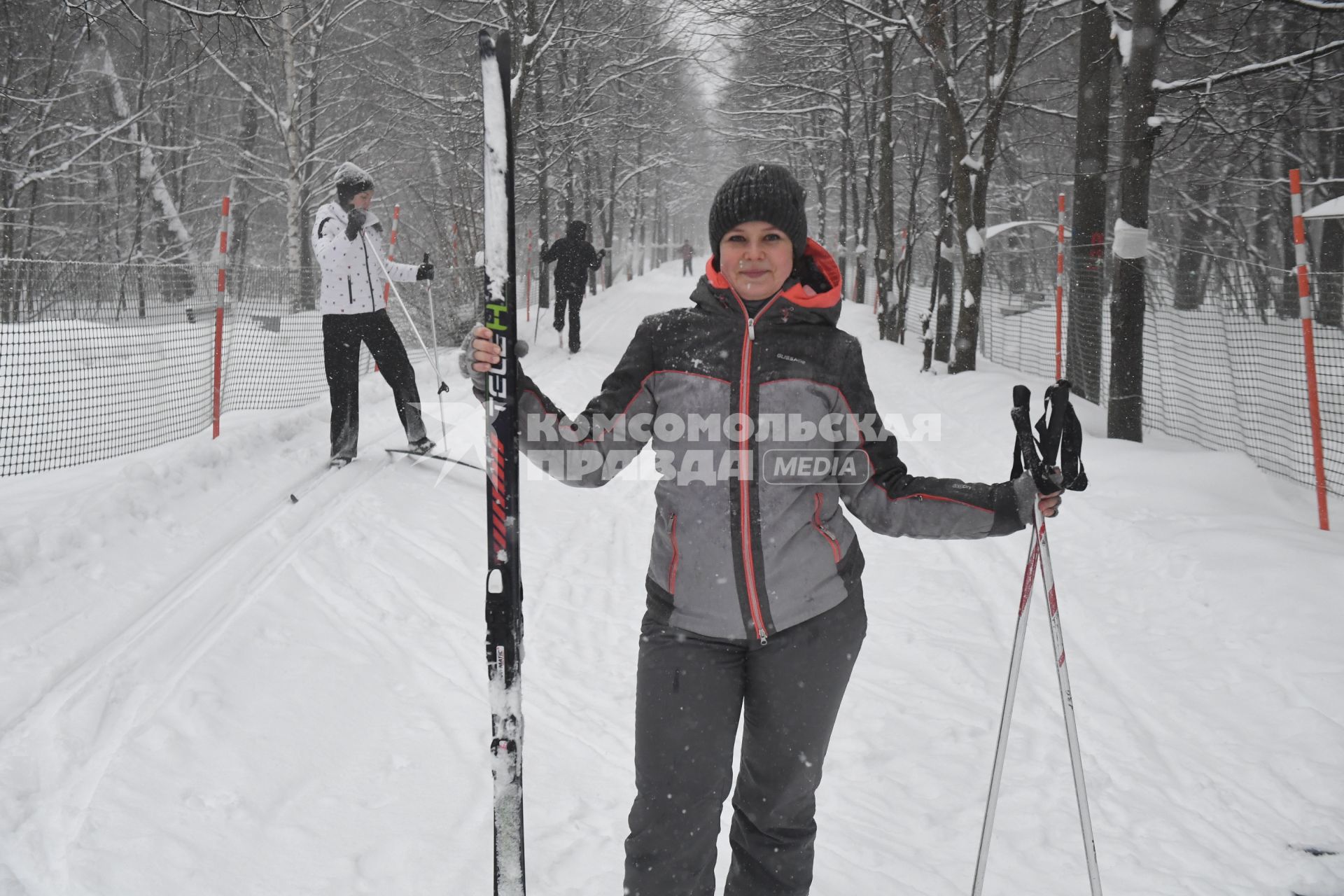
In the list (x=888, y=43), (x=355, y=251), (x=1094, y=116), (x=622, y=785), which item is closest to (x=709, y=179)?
(x=888, y=43)

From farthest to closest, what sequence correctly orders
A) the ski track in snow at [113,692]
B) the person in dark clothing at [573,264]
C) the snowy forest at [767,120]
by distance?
the person in dark clothing at [573,264] → the snowy forest at [767,120] → the ski track in snow at [113,692]

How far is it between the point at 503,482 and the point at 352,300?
4.91m

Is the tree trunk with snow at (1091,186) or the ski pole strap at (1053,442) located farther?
the tree trunk with snow at (1091,186)

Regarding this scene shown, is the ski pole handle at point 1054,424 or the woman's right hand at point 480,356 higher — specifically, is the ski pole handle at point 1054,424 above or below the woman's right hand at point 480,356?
below

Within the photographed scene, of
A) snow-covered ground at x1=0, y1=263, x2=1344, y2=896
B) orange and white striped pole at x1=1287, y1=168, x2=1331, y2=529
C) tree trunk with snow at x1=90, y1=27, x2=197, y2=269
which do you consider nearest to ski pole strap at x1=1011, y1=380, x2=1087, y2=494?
snow-covered ground at x1=0, y1=263, x2=1344, y2=896

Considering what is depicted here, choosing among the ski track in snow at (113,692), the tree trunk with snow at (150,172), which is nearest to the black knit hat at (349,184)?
the ski track in snow at (113,692)

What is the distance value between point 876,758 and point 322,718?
2.16 metres

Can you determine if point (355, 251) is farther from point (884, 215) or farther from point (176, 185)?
A: point (176, 185)

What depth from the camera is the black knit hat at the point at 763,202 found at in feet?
6.95

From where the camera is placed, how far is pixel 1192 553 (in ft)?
16.8

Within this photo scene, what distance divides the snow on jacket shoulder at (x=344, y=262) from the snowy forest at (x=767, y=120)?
1542 mm

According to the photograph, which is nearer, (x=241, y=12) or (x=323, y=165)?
(x=241, y=12)

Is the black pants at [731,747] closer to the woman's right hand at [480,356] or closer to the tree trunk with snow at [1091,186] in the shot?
the woman's right hand at [480,356]

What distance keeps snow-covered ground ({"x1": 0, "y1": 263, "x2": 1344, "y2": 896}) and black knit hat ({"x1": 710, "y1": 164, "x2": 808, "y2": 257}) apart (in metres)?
1.98
